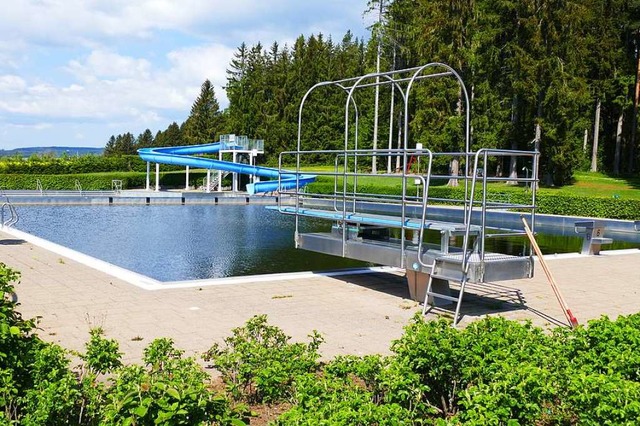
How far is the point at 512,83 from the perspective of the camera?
31094 millimetres

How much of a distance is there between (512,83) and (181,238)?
21.5m

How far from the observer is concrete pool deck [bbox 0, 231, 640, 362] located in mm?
6008

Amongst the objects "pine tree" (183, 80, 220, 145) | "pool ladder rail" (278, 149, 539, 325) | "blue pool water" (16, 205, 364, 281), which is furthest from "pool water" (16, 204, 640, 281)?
"pine tree" (183, 80, 220, 145)

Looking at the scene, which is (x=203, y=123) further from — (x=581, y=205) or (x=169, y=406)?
(x=169, y=406)

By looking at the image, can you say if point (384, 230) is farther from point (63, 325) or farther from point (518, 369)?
point (518, 369)

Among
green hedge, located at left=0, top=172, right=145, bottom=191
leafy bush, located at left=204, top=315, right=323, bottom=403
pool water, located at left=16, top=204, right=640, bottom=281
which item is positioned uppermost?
leafy bush, located at left=204, top=315, right=323, bottom=403

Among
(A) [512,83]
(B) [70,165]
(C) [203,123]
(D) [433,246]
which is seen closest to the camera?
(D) [433,246]

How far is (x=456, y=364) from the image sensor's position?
396cm

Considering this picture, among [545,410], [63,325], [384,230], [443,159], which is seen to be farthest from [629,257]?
[443,159]

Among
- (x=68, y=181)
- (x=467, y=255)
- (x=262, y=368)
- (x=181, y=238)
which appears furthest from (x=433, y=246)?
(x=68, y=181)

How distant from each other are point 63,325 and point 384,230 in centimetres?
458

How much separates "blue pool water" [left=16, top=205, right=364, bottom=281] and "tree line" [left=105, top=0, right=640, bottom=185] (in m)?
10.3

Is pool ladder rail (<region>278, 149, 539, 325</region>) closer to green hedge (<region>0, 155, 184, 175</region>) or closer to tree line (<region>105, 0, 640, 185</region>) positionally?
tree line (<region>105, 0, 640, 185</region>)

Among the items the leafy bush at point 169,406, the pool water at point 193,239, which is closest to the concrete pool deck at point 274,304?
the pool water at point 193,239
